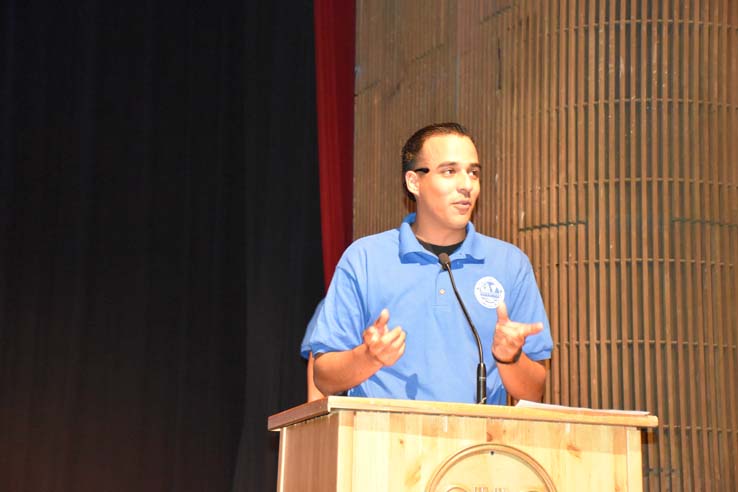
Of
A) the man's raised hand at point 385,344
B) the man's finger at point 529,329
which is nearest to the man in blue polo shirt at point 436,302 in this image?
the man's finger at point 529,329

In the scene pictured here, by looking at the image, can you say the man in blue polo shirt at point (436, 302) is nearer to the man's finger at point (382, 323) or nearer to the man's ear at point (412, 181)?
the man's ear at point (412, 181)

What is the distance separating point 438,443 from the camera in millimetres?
2229

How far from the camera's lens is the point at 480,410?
7.32ft

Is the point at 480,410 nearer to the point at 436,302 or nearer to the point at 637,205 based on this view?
the point at 436,302

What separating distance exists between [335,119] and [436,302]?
385 centimetres

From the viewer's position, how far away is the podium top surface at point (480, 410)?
218cm

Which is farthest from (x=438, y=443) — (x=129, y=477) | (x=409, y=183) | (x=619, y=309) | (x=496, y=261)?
(x=129, y=477)

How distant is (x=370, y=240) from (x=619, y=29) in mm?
2522

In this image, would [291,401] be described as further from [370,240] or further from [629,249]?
[370,240]

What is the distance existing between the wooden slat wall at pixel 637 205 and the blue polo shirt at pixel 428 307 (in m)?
1.88

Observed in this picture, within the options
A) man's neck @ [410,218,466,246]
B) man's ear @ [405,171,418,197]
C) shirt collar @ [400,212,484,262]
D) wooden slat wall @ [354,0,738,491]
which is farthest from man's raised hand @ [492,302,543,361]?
wooden slat wall @ [354,0,738,491]

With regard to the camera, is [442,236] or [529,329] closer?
[529,329]

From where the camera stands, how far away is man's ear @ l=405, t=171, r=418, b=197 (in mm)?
3070

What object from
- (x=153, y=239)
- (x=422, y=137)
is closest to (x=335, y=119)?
(x=153, y=239)
